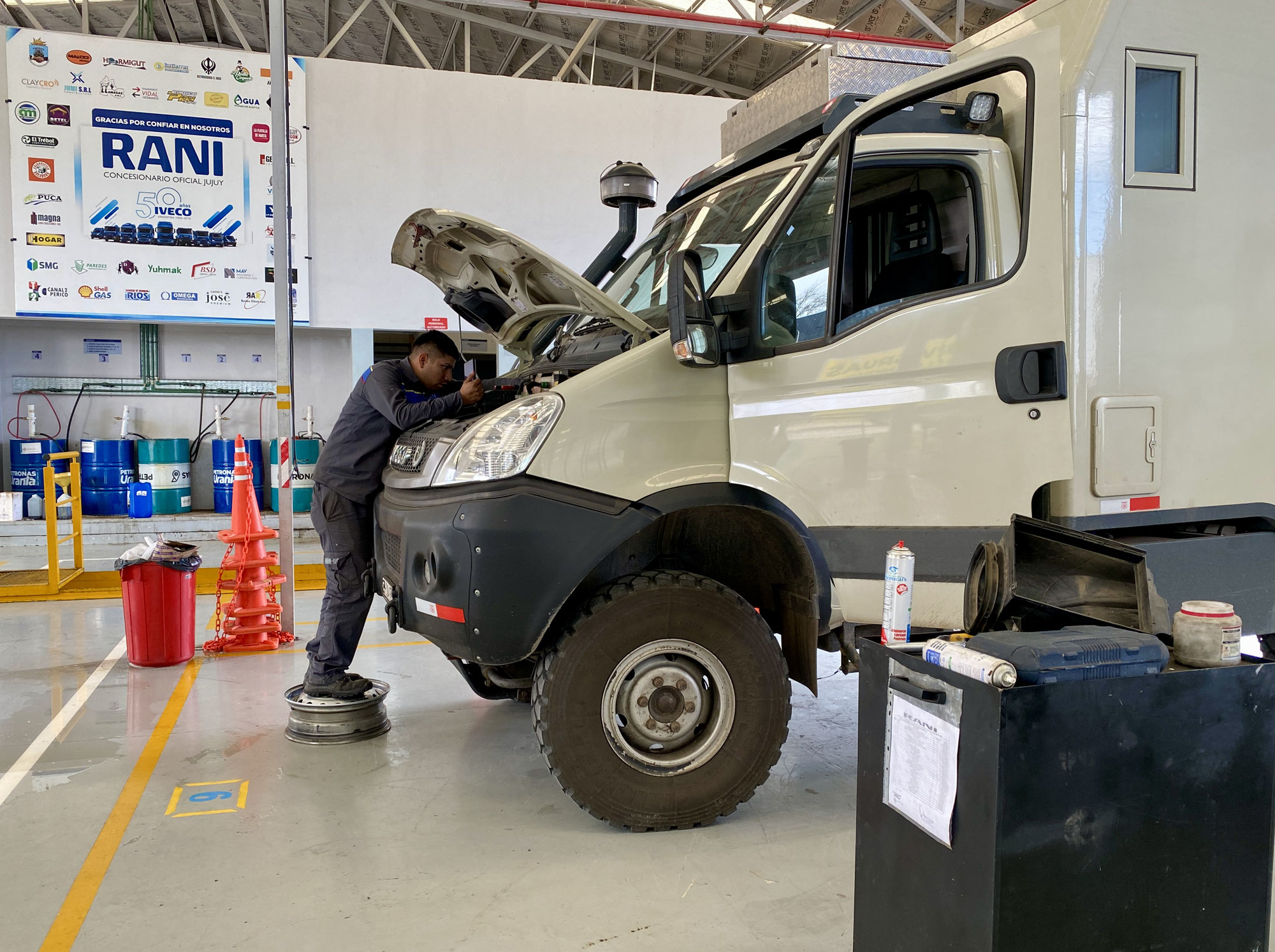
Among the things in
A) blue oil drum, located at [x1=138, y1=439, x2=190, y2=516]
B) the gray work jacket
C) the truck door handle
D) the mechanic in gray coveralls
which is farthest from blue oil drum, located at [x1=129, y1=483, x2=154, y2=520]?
the truck door handle

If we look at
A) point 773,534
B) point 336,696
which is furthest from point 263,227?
point 773,534

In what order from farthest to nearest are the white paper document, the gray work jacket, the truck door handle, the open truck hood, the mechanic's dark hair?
the mechanic's dark hair < the gray work jacket < the open truck hood < the truck door handle < the white paper document

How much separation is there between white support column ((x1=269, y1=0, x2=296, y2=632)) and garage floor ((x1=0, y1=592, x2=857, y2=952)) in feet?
4.54

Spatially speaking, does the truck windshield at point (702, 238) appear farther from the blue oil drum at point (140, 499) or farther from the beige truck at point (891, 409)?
the blue oil drum at point (140, 499)

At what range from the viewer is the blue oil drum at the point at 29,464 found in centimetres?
1023

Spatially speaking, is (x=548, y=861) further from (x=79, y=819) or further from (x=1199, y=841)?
(x=1199, y=841)

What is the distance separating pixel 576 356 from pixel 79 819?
7.84ft

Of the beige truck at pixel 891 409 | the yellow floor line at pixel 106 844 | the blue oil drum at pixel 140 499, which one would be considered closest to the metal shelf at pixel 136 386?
the blue oil drum at pixel 140 499

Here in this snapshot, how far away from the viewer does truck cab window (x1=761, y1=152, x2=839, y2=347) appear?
9.86 ft

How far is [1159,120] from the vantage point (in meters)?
2.79

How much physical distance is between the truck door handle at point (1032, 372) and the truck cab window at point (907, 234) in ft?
1.05

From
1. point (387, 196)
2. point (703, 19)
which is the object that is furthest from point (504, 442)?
point (387, 196)

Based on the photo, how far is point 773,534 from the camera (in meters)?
3.27

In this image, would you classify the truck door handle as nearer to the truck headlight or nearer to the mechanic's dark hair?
the truck headlight
